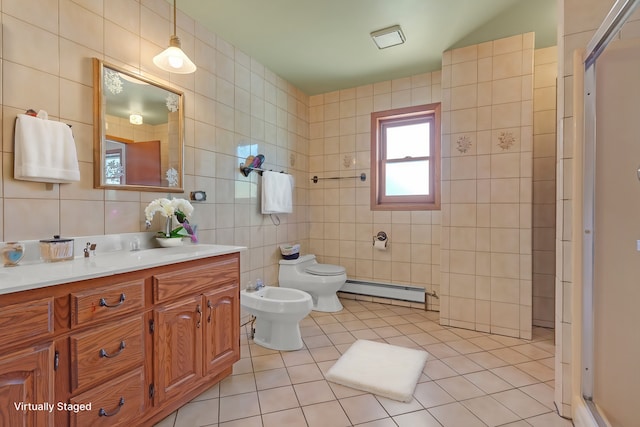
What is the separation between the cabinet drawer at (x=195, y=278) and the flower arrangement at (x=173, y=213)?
0.39m

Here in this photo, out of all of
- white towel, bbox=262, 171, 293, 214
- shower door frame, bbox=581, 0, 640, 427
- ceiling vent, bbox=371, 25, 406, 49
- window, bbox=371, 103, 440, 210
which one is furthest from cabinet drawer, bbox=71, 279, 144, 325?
window, bbox=371, 103, 440, 210

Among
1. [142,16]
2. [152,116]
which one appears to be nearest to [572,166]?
[152,116]

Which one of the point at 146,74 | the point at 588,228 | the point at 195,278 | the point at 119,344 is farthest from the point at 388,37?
the point at 119,344

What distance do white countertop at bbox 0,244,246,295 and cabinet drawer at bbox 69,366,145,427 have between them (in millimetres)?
432

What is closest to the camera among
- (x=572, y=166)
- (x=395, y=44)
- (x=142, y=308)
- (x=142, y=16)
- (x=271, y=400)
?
(x=142, y=308)

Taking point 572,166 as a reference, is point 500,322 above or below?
below

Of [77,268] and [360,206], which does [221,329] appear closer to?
[77,268]

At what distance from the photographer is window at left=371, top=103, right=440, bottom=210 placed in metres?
3.07

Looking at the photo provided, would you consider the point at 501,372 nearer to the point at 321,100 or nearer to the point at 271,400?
the point at 271,400

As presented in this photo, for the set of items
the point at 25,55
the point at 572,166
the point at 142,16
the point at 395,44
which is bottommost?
the point at 572,166

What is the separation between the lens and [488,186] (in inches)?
99.9

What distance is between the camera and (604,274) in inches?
54.4

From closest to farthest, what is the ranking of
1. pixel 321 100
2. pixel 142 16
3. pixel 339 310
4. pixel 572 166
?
pixel 572 166 → pixel 142 16 → pixel 339 310 → pixel 321 100

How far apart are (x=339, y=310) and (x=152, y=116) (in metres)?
2.29
